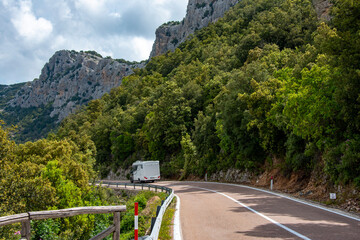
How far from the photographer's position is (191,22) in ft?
490

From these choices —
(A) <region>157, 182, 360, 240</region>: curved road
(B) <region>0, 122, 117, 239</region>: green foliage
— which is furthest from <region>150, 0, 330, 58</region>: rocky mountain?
(A) <region>157, 182, 360, 240</region>: curved road

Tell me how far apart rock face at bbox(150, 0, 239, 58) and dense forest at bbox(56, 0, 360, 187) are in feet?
169

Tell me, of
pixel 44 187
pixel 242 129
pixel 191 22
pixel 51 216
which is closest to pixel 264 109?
pixel 242 129

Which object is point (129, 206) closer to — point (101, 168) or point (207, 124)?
point (207, 124)

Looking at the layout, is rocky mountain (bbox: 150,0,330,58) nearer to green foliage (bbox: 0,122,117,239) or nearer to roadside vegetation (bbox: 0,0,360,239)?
roadside vegetation (bbox: 0,0,360,239)

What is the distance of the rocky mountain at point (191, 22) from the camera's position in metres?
134

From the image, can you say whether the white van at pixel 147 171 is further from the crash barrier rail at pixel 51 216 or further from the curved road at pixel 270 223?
the crash barrier rail at pixel 51 216

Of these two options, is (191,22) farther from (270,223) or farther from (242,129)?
(270,223)

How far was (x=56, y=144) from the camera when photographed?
2975 cm

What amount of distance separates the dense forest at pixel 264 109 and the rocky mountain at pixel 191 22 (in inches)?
2022

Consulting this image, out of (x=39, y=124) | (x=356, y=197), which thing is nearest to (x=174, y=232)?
(x=356, y=197)

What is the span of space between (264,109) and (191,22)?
13400cm

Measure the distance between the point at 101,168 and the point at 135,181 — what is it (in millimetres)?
29605

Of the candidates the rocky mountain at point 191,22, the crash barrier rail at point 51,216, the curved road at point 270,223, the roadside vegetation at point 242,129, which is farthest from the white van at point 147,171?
the rocky mountain at point 191,22
